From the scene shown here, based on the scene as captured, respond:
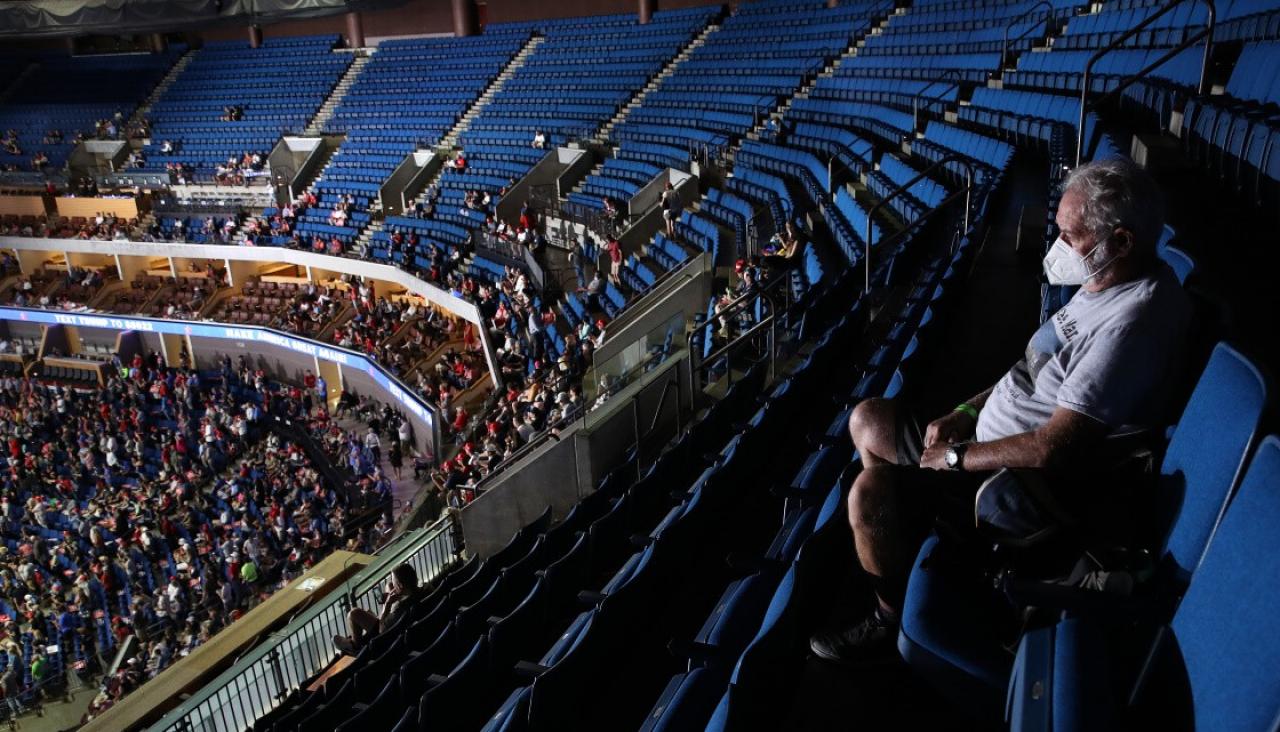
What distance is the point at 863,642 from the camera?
2053mm

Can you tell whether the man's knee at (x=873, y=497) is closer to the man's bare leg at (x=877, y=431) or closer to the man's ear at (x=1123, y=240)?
the man's bare leg at (x=877, y=431)

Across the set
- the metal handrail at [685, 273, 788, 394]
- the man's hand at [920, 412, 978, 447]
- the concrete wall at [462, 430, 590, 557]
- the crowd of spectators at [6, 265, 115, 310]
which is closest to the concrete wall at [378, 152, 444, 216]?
A: the crowd of spectators at [6, 265, 115, 310]

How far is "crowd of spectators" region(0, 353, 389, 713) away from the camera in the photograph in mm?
10297

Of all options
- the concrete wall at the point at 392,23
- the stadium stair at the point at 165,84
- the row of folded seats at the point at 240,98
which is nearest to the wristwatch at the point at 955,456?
the row of folded seats at the point at 240,98

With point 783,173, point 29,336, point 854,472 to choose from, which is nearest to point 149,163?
point 29,336

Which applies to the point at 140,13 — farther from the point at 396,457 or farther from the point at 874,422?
the point at 874,422

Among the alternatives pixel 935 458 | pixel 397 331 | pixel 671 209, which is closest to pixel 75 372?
pixel 397 331

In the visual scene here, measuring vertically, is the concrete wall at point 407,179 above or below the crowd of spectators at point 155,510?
above

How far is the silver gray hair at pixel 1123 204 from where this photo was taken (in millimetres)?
1846

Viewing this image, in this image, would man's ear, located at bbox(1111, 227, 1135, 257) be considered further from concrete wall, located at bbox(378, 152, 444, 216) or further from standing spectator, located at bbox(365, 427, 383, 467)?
concrete wall, located at bbox(378, 152, 444, 216)

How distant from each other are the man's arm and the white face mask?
338mm

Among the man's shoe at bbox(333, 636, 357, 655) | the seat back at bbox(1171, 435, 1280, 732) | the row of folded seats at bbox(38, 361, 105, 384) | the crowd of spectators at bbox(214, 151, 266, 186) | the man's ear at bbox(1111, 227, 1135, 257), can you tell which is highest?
the man's ear at bbox(1111, 227, 1135, 257)

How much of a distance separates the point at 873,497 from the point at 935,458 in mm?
245

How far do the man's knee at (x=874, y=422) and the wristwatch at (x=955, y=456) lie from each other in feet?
1.10
